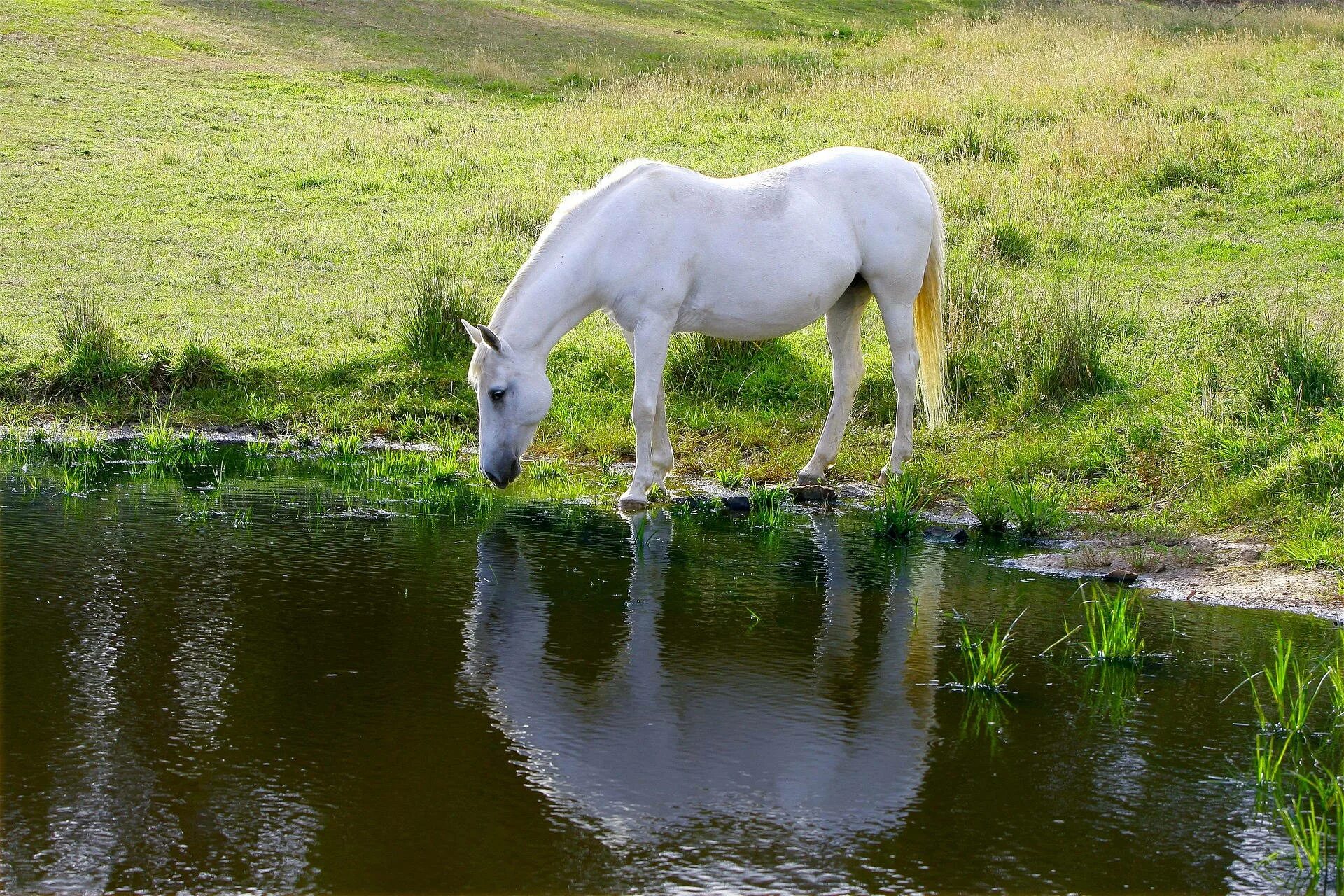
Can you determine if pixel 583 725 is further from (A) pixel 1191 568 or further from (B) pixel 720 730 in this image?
(A) pixel 1191 568

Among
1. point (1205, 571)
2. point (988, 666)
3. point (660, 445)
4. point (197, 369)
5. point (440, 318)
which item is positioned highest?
point (440, 318)

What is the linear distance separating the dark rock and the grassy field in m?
0.57

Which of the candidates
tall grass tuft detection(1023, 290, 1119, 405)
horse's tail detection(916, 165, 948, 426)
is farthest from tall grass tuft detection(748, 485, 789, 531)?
tall grass tuft detection(1023, 290, 1119, 405)

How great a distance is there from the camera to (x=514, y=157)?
1670cm

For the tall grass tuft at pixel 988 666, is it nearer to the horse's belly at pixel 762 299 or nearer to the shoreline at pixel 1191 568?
the shoreline at pixel 1191 568

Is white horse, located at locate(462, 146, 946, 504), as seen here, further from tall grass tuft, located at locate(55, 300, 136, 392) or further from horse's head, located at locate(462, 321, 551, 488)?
tall grass tuft, located at locate(55, 300, 136, 392)

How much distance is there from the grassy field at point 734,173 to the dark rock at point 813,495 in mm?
574

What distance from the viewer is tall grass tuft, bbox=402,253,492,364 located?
34.1 ft

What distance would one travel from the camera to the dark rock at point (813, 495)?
316 inches

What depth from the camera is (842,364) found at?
868 cm

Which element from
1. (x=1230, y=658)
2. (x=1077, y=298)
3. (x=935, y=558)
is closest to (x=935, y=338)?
(x=1077, y=298)

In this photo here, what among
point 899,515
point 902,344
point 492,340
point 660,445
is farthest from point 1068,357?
point 492,340

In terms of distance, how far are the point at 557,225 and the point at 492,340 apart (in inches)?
35.3

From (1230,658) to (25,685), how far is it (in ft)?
14.1
